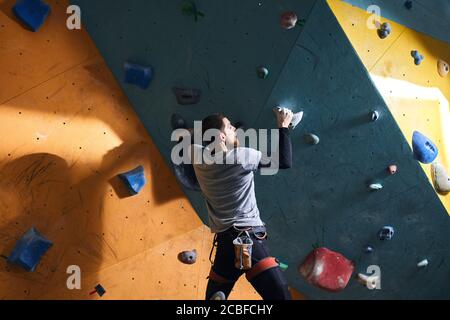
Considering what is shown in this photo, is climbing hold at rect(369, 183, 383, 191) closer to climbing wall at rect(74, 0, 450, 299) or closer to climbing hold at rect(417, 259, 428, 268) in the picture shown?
climbing wall at rect(74, 0, 450, 299)

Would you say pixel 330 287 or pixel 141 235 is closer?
pixel 141 235

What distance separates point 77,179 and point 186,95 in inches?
26.1

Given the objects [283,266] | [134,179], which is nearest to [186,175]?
[134,179]

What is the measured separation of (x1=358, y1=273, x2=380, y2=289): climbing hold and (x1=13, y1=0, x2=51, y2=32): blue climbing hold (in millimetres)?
2134

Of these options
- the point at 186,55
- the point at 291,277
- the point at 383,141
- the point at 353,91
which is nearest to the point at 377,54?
the point at 353,91

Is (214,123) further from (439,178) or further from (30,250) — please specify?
(439,178)

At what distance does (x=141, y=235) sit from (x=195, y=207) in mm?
341

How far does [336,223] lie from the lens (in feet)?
11.5

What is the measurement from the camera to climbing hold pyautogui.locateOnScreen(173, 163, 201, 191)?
3.19 metres

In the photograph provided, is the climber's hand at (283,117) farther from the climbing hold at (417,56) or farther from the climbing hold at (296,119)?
the climbing hold at (417,56)

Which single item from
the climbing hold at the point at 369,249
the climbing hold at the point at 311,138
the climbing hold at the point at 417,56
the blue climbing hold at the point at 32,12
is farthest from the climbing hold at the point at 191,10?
the climbing hold at the point at 369,249

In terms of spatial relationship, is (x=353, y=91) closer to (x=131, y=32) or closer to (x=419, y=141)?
(x=419, y=141)

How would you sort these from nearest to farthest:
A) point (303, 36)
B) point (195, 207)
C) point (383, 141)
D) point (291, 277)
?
point (303, 36)
point (383, 141)
point (195, 207)
point (291, 277)

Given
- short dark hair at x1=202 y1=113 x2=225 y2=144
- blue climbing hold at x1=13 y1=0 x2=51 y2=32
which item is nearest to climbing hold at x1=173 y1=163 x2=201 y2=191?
short dark hair at x1=202 y1=113 x2=225 y2=144
